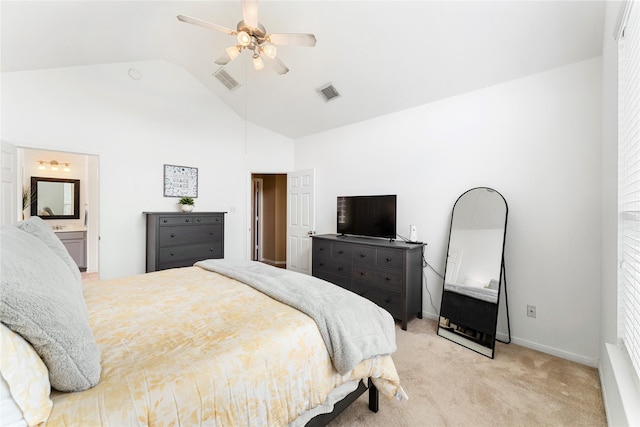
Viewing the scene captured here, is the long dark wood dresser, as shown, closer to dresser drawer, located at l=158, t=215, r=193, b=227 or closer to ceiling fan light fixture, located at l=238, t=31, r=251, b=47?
dresser drawer, located at l=158, t=215, r=193, b=227

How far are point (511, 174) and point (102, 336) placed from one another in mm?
3336

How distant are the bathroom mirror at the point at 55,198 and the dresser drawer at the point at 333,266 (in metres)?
4.78

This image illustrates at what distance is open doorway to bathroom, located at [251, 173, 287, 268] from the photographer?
6.25 meters

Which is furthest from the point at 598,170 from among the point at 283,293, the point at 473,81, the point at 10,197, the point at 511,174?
the point at 10,197

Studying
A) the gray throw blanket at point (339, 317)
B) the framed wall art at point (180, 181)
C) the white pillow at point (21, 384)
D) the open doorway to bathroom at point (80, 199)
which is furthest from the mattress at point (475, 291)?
the open doorway to bathroom at point (80, 199)

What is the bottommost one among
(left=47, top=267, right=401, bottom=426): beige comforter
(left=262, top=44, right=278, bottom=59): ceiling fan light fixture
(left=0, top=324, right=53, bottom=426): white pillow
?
(left=47, top=267, right=401, bottom=426): beige comforter

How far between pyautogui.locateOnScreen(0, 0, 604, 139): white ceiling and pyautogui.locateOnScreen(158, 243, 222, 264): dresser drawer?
7.99 ft

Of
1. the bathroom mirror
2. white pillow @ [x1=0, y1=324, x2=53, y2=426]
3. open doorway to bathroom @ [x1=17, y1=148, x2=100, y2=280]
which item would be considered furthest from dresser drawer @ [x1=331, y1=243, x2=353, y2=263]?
the bathroom mirror

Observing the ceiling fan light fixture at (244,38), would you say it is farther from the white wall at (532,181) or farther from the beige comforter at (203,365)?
the white wall at (532,181)

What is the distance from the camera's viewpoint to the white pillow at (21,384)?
673mm

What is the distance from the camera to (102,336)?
116 centimetres

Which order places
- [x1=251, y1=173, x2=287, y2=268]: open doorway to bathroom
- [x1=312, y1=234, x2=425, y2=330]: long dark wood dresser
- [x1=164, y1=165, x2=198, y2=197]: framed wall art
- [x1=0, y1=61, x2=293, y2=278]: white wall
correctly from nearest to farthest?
[x1=312, y1=234, x2=425, y2=330]: long dark wood dresser, [x1=0, y1=61, x2=293, y2=278]: white wall, [x1=164, y1=165, x2=198, y2=197]: framed wall art, [x1=251, y1=173, x2=287, y2=268]: open doorway to bathroom

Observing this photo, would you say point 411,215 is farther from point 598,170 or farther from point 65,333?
point 65,333

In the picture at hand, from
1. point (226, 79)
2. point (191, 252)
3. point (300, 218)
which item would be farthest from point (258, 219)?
point (226, 79)
